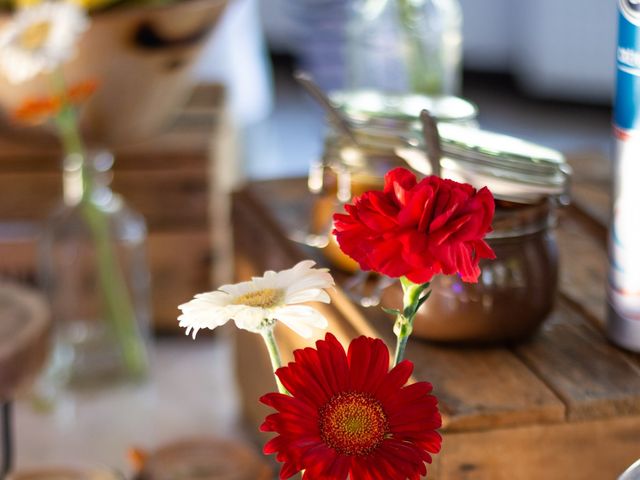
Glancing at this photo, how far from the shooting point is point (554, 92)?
337 cm

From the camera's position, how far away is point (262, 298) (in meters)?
0.54

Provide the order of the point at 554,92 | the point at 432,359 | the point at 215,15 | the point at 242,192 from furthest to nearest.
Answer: the point at 554,92
the point at 215,15
the point at 242,192
the point at 432,359

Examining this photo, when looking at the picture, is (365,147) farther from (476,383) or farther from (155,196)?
(155,196)

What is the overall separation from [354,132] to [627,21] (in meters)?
0.24

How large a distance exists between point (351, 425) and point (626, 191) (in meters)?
0.35

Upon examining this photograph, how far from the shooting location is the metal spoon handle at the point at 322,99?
739 millimetres

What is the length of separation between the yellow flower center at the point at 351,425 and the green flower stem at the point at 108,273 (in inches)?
39.2

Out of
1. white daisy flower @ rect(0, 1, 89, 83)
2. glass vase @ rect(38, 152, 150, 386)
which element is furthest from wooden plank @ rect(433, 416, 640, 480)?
glass vase @ rect(38, 152, 150, 386)

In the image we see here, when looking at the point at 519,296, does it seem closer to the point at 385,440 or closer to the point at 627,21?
the point at 627,21

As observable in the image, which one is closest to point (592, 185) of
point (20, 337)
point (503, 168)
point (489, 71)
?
point (503, 168)

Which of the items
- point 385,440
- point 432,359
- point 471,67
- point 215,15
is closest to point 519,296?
point 432,359

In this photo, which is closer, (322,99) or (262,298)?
(262,298)

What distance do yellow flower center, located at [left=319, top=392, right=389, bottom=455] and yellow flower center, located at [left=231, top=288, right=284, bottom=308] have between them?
0.06m

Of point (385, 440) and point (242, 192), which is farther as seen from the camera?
point (242, 192)
